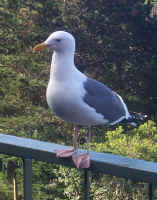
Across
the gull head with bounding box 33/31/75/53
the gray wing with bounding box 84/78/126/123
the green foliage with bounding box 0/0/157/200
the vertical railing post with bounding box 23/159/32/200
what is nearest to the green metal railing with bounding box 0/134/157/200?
the vertical railing post with bounding box 23/159/32/200

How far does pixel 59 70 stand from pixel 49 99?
0.11 metres

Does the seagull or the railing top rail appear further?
the seagull

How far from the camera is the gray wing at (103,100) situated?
1634 mm

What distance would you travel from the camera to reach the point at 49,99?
1.56 m

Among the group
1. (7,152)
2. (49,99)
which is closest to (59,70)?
(49,99)

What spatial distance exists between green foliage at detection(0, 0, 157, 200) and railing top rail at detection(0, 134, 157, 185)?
4.43m

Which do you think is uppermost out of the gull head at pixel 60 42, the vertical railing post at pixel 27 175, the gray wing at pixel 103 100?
the gull head at pixel 60 42

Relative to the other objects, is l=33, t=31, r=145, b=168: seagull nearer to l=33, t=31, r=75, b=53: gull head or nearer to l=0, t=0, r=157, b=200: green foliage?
l=33, t=31, r=75, b=53: gull head

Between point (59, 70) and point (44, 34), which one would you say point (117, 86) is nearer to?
point (44, 34)

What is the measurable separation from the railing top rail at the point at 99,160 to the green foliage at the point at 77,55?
4431 millimetres

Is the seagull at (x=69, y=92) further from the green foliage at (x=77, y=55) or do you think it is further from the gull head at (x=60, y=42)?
the green foliage at (x=77, y=55)

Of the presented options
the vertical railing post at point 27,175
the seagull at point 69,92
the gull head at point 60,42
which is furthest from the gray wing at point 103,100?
the vertical railing post at point 27,175

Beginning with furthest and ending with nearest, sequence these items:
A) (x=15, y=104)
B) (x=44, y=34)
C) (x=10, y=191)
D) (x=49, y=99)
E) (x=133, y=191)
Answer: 1. (x=44, y=34)
2. (x=15, y=104)
3. (x=10, y=191)
4. (x=133, y=191)
5. (x=49, y=99)

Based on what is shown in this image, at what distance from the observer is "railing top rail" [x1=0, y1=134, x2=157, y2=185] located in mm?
1377
